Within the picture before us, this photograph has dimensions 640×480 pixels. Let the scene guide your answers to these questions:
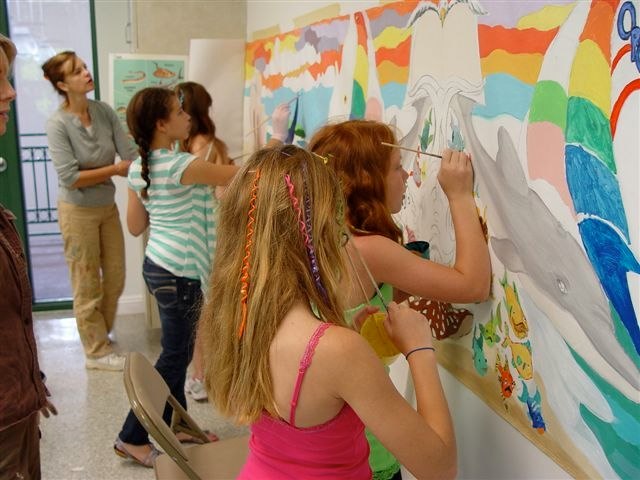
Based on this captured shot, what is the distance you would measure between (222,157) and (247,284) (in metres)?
1.97

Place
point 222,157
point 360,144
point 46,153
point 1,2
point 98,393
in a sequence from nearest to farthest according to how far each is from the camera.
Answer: point 360,144
point 222,157
point 98,393
point 1,2
point 46,153

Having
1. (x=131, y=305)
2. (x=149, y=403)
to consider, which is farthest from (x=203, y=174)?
(x=131, y=305)

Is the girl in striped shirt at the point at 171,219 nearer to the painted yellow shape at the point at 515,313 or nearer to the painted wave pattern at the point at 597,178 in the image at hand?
the painted yellow shape at the point at 515,313

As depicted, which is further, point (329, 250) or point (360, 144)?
point (360, 144)

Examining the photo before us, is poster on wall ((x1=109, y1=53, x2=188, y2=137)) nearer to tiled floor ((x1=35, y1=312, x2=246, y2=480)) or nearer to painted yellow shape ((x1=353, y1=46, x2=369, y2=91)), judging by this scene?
tiled floor ((x1=35, y1=312, x2=246, y2=480))

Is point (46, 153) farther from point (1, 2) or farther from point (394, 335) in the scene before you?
point (394, 335)

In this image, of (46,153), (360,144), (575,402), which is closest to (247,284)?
(360,144)

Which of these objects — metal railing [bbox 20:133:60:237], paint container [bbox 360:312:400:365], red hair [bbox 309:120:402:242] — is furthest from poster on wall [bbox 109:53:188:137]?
paint container [bbox 360:312:400:365]

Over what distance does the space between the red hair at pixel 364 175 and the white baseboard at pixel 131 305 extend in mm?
3261

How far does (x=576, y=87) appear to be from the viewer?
106cm

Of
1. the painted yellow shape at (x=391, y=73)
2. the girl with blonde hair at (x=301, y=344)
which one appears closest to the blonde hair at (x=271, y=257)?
the girl with blonde hair at (x=301, y=344)

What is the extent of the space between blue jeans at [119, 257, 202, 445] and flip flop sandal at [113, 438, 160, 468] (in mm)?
58

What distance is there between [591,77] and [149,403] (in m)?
1.19

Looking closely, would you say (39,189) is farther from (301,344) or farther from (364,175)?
(301,344)
